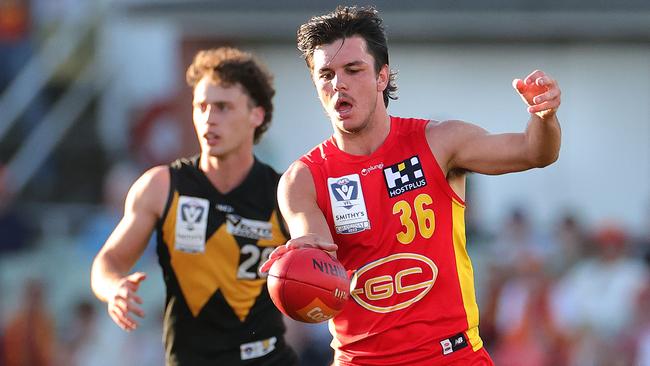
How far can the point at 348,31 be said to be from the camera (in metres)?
5.84

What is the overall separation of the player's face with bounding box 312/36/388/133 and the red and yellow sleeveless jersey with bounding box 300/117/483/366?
204 millimetres

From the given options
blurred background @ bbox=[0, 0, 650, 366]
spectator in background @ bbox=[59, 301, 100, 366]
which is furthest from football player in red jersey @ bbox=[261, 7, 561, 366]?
spectator in background @ bbox=[59, 301, 100, 366]

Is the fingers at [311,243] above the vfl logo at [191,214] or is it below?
below

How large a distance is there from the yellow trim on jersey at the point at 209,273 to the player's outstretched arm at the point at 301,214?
48.2 inches

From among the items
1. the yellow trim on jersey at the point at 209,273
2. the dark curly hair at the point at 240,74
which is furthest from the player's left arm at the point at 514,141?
the dark curly hair at the point at 240,74

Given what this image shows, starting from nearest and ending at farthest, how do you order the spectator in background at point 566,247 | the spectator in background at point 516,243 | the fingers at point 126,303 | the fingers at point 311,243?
the fingers at point 311,243 < the fingers at point 126,303 < the spectator in background at point 516,243 < the spectator in background at point 566,247

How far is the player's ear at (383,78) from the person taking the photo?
591cm

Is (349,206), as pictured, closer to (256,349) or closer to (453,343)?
(453,343)

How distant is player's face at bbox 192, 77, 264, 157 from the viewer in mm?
7223

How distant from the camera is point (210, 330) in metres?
7.04

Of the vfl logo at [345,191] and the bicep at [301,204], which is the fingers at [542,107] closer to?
the vfl logo at [345,191]

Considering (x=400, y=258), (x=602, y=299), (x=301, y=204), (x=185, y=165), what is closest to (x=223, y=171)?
(x=185, y=165)

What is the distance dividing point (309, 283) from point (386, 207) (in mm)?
624

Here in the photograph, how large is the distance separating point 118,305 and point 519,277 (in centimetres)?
491
